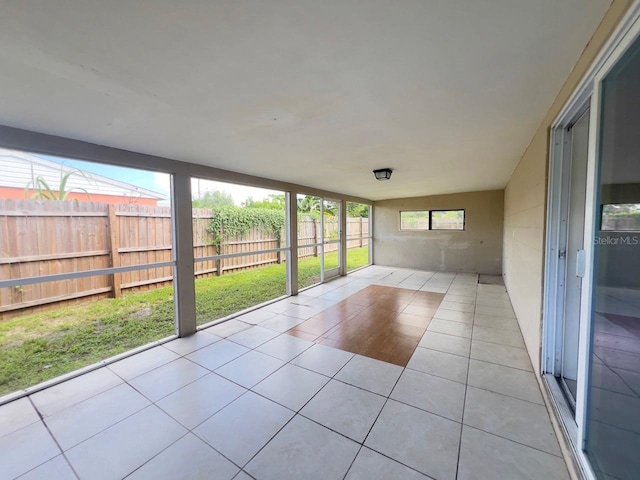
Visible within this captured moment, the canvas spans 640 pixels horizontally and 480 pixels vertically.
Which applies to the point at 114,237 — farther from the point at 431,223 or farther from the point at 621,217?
the point at 431,223

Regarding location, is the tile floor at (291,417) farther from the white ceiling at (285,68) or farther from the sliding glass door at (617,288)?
the white ceiling at (285,68)

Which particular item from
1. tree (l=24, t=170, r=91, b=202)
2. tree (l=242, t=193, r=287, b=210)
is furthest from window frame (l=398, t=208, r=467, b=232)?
tree (l=24, t=170, r=91, b=202)

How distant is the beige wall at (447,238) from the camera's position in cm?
624

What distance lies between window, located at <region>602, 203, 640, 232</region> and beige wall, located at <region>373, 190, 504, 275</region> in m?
5.80

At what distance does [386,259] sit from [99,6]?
25.1 ft

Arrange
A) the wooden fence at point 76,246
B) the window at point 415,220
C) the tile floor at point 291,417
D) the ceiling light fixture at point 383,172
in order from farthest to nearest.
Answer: the window at point 415,220
the ceiling light fixture at point 383,172
the wooden fence at point 76,246
the tile floor at point 291,417

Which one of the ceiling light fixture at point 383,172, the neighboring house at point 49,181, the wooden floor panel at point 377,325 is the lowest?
the wooden floor panel at point 377,325

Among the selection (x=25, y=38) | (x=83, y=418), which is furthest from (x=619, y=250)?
(x=83, y=418)

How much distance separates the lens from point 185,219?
3.09 m

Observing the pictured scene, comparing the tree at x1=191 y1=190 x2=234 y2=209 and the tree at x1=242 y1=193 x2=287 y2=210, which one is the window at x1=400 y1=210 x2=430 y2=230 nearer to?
the tree at x1=242 y1=193 x2=287 y2=210

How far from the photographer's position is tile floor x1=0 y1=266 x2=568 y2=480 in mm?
1397

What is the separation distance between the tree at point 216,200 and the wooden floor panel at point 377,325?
2597mm

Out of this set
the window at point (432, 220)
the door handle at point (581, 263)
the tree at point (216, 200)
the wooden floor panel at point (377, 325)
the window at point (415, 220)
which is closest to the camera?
the door handle at point (581, 263)

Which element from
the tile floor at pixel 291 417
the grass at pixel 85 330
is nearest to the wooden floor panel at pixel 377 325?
the tile floor at pixel 291 417
